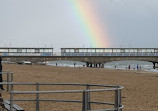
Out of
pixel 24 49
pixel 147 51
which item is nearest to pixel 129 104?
pixel 24 49

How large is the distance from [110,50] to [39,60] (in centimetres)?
3060

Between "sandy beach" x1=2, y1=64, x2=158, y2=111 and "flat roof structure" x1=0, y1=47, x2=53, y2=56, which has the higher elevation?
"flat roof structure" x1=0, y1=47, x2=53, y2=56

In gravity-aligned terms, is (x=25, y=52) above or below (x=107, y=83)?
above

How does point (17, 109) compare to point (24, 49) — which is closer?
point (17, 109)

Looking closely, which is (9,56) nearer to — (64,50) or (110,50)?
(64,50)

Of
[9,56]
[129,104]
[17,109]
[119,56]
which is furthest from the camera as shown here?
[119,56]

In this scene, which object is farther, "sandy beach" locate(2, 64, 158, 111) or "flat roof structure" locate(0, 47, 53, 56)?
"flat roof structure" locate(0, 47, 53, 56)

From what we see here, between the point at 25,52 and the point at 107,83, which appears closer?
the point at 107,83

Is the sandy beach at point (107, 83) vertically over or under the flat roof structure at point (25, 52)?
under

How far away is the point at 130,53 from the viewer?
122 m

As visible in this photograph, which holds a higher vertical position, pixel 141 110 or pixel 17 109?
pixel 17 109

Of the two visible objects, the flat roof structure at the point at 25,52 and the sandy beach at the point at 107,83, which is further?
the flat roof structure at the point at 25,52

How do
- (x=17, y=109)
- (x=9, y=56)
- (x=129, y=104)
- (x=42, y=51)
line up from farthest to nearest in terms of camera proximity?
(x=42, y=51) < (x=9, y=56) < (x=129, y=104) < (x=17, y=109)

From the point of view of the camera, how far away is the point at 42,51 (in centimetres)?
12312
